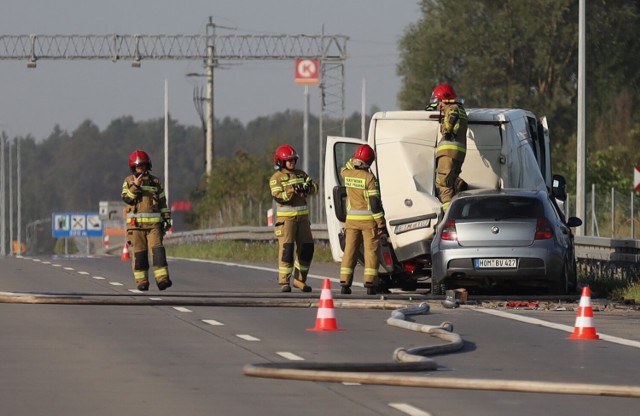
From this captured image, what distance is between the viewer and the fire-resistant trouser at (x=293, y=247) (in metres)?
22.9

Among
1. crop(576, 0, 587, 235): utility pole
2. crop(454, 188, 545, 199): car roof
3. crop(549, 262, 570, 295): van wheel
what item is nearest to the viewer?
crop(549, 262, 570, 295): van wheel

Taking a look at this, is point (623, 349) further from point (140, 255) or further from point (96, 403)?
point (140, 255)

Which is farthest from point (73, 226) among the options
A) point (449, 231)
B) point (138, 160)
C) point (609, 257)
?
point (449, 231)

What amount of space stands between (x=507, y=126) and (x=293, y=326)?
285 inches

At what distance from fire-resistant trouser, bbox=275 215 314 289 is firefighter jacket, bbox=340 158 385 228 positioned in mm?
826

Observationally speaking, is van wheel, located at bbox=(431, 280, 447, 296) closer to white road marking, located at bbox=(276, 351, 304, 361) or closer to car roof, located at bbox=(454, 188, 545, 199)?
car roof, located at bbox=(454, 188, 545, 199)

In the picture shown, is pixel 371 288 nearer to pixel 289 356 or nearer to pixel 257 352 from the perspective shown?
pixel 257 352

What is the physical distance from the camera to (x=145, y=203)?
2295 centimetres

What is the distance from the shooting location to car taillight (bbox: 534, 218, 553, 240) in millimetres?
21047

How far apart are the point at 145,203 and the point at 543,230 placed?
5337mm

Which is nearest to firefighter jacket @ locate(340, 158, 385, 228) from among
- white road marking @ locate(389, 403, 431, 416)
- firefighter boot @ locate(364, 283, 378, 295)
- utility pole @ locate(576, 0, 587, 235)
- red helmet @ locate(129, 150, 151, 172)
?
firefighter boot @ locate(364, 283, 378, 295)

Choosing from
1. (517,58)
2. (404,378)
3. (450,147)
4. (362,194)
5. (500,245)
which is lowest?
(404,378)

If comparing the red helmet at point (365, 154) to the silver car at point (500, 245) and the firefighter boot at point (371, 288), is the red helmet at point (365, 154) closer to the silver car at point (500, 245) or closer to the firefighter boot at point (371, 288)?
the silver car at point (500, 245)

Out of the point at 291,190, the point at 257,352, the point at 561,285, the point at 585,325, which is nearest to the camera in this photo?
the point at 257,352
